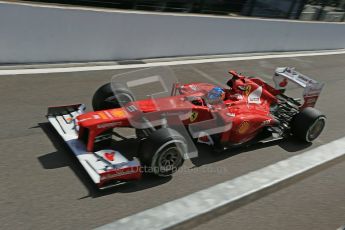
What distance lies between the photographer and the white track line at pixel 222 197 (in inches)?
172

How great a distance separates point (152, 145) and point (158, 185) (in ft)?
1.88

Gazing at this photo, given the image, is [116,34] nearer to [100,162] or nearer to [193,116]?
[193,116]

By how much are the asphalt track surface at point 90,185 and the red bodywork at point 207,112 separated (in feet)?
1.46

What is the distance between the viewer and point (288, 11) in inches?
579

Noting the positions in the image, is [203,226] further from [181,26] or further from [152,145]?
[181,26]

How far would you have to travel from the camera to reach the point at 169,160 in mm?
5238

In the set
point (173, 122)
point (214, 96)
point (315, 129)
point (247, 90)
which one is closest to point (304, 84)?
point (315, 129)

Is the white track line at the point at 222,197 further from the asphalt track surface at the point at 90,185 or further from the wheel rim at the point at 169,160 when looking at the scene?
the wheel rim at the point at 169,160

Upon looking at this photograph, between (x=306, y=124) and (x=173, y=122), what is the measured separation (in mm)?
2497

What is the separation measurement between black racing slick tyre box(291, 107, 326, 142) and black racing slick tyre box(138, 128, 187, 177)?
8.05ft

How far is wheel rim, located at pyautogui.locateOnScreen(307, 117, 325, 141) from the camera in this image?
6777mm

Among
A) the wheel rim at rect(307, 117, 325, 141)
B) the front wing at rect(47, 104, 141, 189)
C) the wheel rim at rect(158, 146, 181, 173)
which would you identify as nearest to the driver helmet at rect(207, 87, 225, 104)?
the wheel rim at rect(158, 146, 181, 173)

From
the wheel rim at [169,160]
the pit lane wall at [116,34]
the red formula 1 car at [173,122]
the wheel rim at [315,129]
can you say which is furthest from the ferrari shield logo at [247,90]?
the pit lane wall at [116,34]

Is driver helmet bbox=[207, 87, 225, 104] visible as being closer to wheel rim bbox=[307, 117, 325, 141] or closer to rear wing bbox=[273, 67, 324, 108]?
wheel rim bbox=[307, 117, 325, 141]
